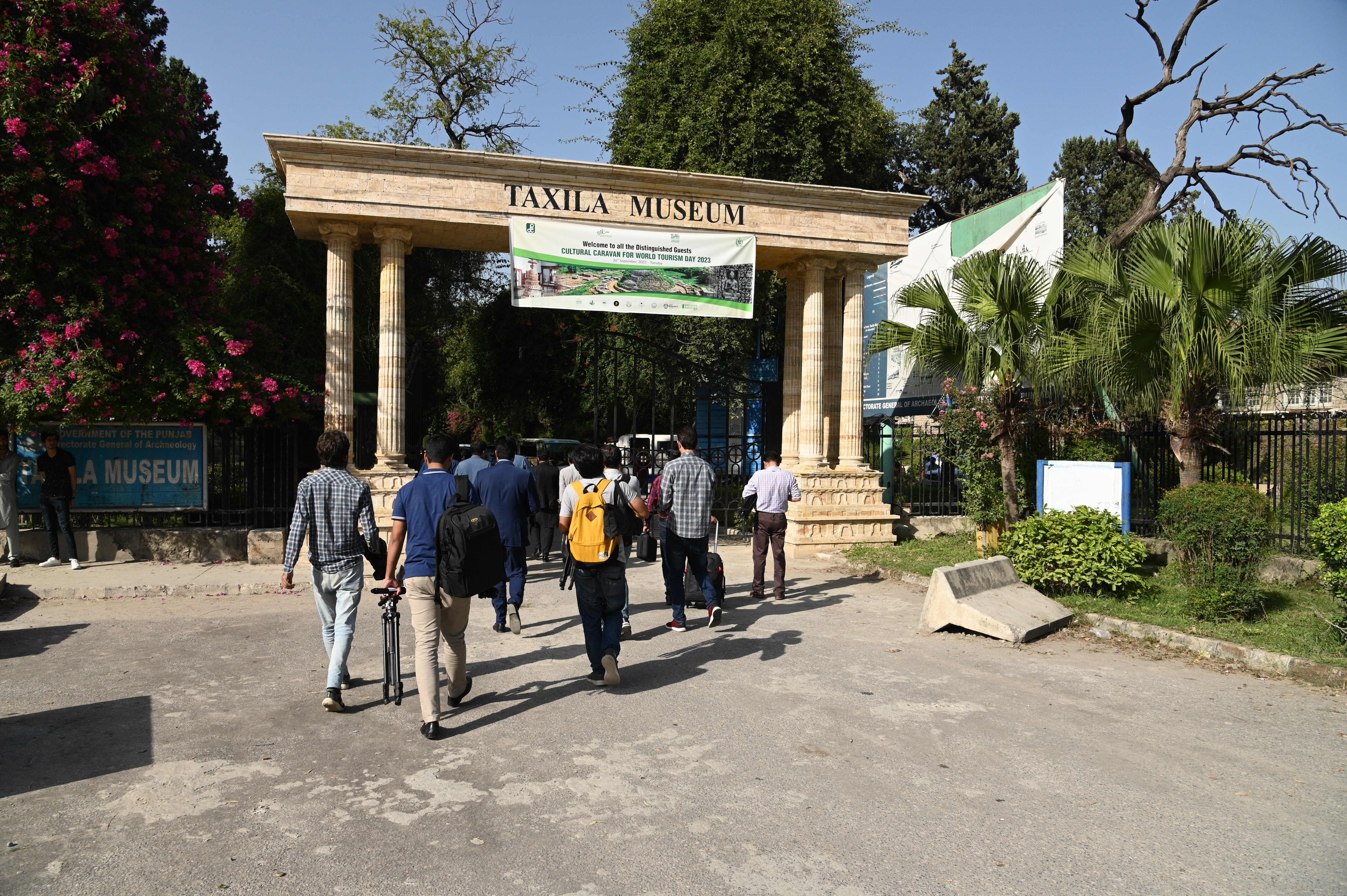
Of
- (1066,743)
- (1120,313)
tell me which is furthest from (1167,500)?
(1066,743)

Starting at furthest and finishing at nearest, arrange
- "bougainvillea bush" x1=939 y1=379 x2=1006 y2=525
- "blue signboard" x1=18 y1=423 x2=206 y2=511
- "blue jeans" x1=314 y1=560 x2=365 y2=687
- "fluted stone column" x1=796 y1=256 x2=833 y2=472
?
"fluted stone column" x1=796 y1=256 x2=833 y2=472
"bougainvillea bush" x1=939 y1=379 x2=1006 y2=525
"blue signboard" x1=18 y1=423 x2=206 y2=511
"blue jeans" x1=314 y1=560 x2=365 y2=687

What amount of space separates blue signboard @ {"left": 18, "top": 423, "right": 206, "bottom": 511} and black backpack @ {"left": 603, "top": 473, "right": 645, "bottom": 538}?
8.42 m

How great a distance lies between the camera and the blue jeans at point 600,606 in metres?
6.18

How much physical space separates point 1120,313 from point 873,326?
918 centimetres

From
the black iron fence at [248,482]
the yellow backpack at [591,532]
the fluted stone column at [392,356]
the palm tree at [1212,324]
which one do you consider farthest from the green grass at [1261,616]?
the black iron fence at [248,482]

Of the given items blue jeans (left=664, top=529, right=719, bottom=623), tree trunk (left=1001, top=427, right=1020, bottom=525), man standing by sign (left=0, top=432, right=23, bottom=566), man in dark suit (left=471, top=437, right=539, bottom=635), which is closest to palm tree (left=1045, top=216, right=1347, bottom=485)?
tree trunk (left=1001, top=427, right=1020, bottom=525)

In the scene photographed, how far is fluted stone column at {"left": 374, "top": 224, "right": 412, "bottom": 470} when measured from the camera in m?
12.9

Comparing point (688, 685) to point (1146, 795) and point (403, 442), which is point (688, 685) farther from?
point (403, 442)

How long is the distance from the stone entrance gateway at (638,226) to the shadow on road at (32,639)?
3723mm

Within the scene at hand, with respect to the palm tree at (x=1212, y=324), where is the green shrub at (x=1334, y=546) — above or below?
below

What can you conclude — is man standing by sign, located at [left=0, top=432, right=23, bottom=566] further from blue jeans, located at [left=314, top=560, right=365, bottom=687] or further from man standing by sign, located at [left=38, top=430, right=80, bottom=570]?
blue jeans, located at [left=314, top=560, right=365, bottom=687]

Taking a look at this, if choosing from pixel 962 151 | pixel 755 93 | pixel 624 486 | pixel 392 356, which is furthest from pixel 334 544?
pixel 962 151

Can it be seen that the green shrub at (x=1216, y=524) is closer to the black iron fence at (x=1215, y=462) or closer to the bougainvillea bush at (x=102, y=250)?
the black iron fence at (x=1215, y=462)

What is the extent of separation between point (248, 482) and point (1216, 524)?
40.8 feet
